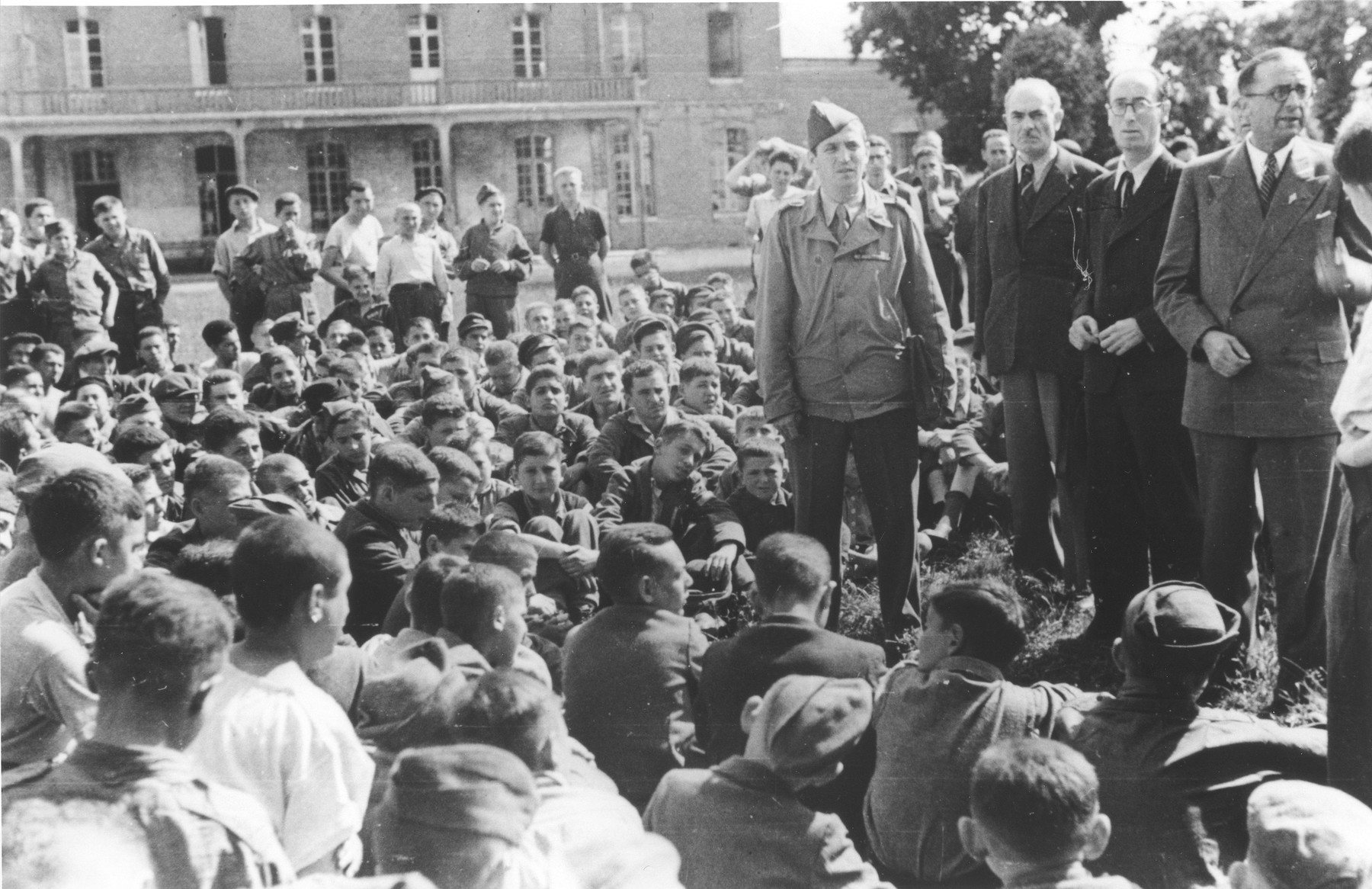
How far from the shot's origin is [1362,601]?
3.32 metres

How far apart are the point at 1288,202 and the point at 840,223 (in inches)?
59.4

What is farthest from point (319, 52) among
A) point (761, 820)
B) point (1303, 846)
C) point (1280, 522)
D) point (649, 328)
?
point (1303, 846)

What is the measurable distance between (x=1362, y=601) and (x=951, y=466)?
4.01 metres

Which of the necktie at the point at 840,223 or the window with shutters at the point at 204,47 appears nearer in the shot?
the necktie at the point at 840,223

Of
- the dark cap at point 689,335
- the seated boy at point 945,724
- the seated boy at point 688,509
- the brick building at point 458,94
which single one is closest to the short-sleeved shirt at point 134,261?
the brick building at point 458,94

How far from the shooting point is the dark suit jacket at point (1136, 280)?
4.93m

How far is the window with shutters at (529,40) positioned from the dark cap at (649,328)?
1.69 metres

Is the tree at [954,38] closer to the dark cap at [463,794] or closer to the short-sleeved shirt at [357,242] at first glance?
the short-sleeved shirt at [357,242]

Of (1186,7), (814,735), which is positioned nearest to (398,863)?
(814,735)

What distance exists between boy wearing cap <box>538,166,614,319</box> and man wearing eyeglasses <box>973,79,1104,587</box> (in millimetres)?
6001

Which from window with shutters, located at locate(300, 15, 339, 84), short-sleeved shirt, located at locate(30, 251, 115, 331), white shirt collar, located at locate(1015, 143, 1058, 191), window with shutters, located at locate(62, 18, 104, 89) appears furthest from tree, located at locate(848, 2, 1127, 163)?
short-sleeved shirt, located at locate(30, 251, 115, 331)

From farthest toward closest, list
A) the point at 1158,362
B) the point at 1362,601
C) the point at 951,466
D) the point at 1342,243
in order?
the point at 951,466, the point at 1158,362, the point at 1342,243, the point at 1362,601

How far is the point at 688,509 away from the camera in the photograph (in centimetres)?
604

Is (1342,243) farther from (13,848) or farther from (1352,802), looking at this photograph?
(13,848)
